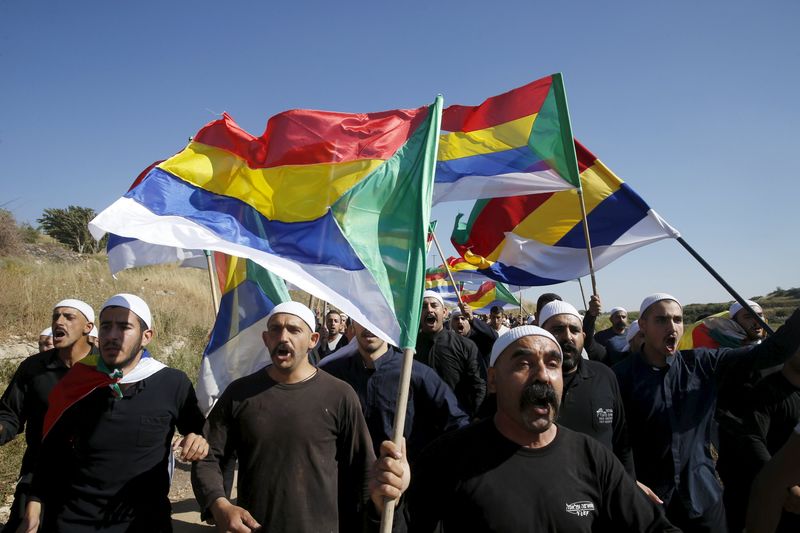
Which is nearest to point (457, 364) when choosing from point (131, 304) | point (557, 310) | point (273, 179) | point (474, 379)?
point (474, 379)

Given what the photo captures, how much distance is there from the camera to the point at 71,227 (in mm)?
31438

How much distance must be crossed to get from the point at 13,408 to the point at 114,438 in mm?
1233

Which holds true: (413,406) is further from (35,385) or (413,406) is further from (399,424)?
(35,385)

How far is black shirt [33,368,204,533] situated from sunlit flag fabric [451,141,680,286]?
4155 mm

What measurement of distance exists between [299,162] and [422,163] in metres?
1.00

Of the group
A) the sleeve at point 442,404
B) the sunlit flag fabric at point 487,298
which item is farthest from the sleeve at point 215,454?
the sunlit flag fabric at point 487,298

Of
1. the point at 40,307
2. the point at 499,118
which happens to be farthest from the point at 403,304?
the point at 40,307

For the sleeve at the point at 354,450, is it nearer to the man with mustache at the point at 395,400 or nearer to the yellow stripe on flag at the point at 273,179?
the man with mustache at the point at 395,400

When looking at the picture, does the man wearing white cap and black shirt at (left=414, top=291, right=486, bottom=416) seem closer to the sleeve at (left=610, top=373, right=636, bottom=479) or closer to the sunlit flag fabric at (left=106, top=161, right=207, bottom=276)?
the sleeve at (left=610, top=373, right=636, bottom=479)

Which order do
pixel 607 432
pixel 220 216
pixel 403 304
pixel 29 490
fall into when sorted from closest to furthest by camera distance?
pixel 403 304, pixel 29 490, pixel 607 432, pixel 220 216

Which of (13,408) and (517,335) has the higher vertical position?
(517,335)

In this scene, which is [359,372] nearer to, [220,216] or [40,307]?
[220,216]

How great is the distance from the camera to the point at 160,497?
311 cm

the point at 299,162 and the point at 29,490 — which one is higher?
the point at 299,162
